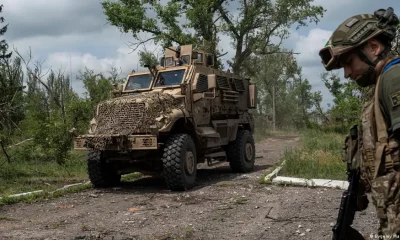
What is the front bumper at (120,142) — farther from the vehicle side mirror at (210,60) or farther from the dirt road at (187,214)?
the vehicle side mirror at (210,60)

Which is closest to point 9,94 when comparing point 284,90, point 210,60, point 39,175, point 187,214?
point 39,175

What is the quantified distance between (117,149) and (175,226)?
250 cm

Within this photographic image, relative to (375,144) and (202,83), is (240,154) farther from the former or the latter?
(375,144)

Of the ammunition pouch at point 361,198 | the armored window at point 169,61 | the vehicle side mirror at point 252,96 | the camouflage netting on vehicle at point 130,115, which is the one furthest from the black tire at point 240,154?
the ammunition pouch at point 361,198

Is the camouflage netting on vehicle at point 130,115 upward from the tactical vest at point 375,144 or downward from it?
upward

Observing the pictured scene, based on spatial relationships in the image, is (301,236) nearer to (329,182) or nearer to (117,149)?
(329,182)

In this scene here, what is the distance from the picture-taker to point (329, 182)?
24.1 feet

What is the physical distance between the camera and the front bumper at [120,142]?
23.8 feet

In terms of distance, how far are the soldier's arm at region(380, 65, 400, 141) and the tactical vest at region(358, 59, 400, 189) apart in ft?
0.14

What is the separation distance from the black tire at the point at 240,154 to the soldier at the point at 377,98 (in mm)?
7725

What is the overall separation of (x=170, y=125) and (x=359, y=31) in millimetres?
5743

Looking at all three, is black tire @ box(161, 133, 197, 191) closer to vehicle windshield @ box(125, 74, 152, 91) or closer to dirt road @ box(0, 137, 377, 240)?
dirt road @ box(0, 137, 377, 240)

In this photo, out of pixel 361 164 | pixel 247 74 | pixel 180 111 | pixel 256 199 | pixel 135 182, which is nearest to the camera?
pixel 361 164

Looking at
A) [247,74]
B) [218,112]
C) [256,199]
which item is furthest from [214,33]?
[256,199]
